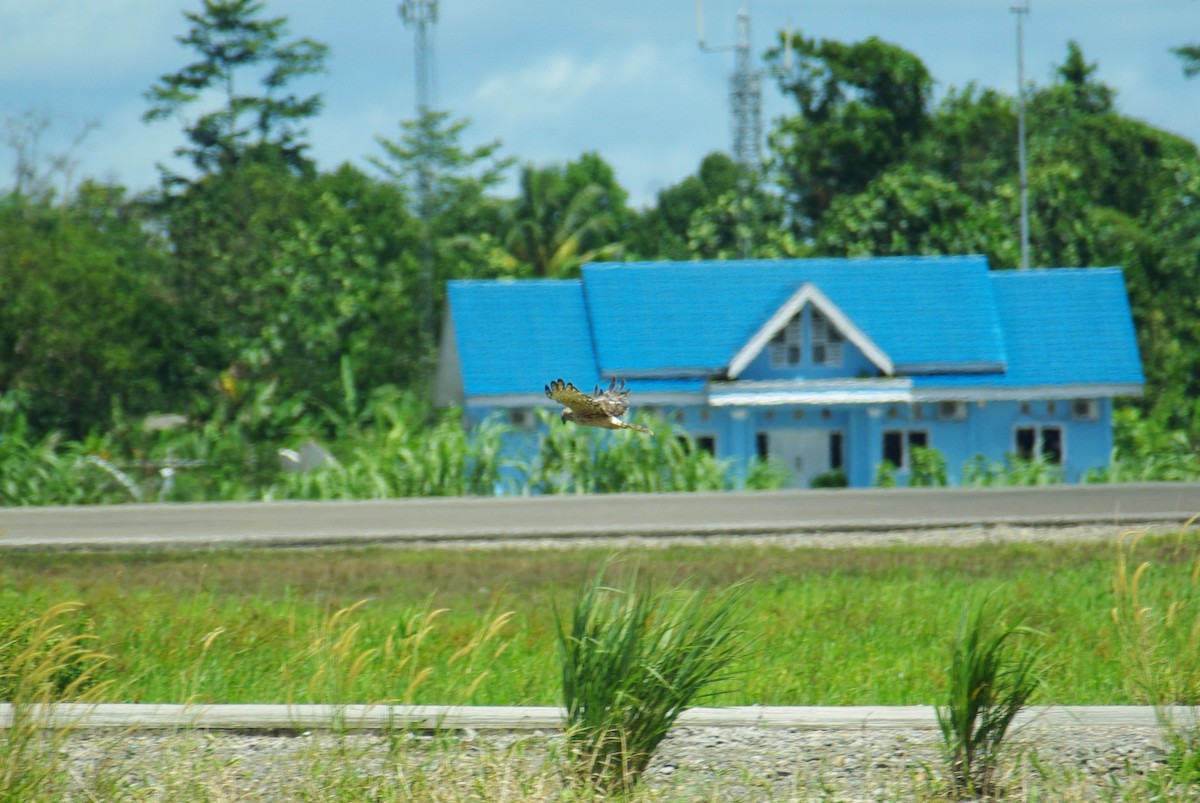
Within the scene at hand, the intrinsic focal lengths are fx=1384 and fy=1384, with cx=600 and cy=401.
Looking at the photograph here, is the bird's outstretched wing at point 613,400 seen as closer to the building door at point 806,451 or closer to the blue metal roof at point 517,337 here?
the blue metal roof at point 517,337

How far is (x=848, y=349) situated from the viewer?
1184 inches

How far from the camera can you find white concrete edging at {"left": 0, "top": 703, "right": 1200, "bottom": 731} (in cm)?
757

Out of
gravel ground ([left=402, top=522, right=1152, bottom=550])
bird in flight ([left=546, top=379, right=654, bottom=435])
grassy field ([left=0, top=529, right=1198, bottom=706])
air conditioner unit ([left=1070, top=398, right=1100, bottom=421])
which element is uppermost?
bird in flight ([left=546, top=379, right=654, bottom=435])

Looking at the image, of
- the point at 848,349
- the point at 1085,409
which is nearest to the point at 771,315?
the point at 848,349

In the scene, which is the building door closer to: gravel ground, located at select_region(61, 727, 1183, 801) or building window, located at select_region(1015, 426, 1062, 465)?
building window, located at select_region(1015, 426, 1062, 465)

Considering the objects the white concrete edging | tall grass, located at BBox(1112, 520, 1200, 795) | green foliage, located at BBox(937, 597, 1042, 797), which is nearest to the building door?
tall grass, located at BBox(1112, 520, 1200, 795)

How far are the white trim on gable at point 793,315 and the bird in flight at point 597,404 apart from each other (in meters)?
24.7

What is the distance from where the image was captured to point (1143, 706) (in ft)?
26.5

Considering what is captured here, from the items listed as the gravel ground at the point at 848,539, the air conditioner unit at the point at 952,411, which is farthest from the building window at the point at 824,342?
the gravel ground at the point at 848,539

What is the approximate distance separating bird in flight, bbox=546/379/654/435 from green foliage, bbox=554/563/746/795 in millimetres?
2887

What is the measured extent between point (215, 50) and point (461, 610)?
44065mm

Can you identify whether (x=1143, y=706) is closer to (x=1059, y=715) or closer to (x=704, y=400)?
(x=1059, y=715)

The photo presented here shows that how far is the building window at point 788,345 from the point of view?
30.2 meters

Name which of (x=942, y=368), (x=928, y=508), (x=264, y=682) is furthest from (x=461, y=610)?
(x=942, y=368)
